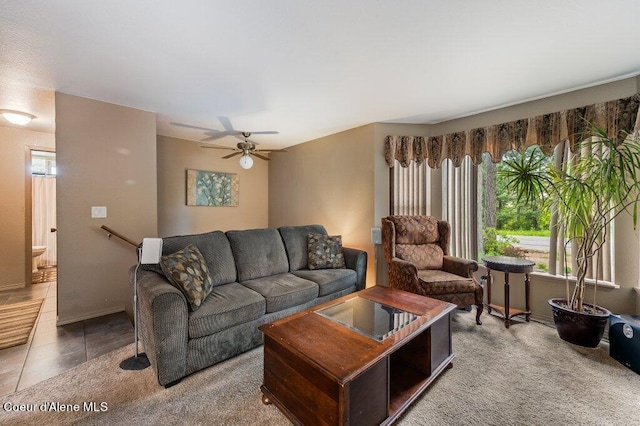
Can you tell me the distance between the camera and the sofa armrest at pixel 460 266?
2.84 m

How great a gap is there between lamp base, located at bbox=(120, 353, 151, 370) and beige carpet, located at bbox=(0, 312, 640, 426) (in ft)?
0.17

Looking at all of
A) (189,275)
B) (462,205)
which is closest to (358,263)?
(462,205)

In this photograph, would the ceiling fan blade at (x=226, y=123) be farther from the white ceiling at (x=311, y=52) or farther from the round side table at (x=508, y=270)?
the round side table at (x=508, y=270)

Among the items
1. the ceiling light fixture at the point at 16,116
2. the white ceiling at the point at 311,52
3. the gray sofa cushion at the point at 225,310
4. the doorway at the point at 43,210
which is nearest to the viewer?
the white ceiling at the point at 311,52

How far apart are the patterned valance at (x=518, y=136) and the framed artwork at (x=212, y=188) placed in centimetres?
315

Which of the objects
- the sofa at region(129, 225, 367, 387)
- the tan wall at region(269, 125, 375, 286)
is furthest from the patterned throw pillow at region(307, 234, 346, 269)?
the tan wall at region(269, 125, 375, 286)

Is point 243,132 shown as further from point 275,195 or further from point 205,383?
point 205,383

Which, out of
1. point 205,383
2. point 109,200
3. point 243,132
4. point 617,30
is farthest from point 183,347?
point 617,30

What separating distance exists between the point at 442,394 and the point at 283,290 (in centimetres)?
145

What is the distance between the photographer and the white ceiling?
1599 millimetres

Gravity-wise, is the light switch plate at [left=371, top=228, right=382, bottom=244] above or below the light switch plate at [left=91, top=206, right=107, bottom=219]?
below

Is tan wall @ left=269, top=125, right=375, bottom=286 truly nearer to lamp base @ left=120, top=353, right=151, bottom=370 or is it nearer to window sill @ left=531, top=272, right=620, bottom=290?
window sill @ left=531, top=272, right=620, bottom=290

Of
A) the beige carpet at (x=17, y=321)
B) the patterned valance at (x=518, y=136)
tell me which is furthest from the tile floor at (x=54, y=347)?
the patterned valance at (x=518, y=136)

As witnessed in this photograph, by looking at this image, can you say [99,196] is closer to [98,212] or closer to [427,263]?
[98,212]
